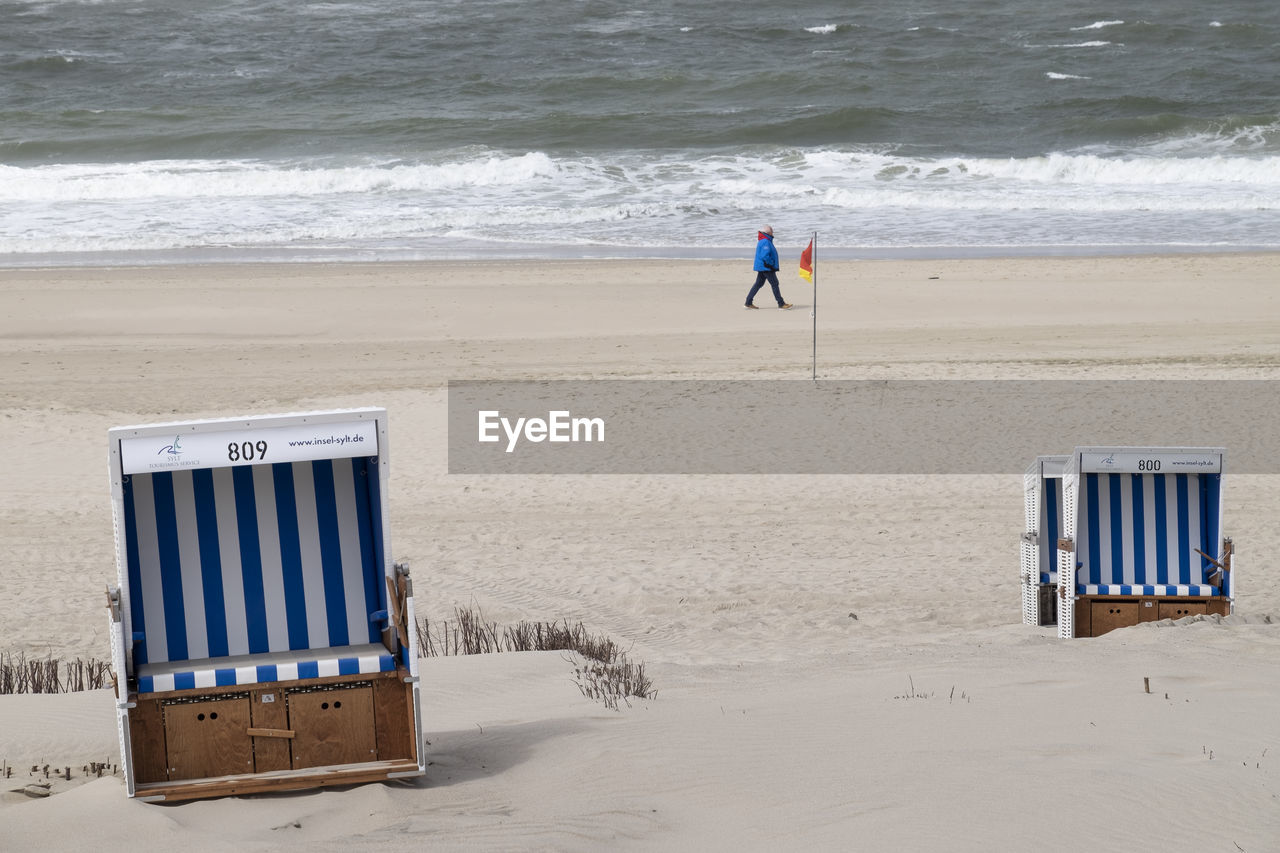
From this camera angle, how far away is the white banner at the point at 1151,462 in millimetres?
7801

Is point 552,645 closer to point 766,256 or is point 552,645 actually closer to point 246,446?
point 246,446

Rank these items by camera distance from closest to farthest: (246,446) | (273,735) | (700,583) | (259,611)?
(246,446)
(273,735)
(259,611)
(700,583)

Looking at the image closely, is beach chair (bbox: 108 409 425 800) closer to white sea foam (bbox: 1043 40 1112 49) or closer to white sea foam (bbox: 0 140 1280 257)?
white sea foam (bbox: 0 140 1280 257)

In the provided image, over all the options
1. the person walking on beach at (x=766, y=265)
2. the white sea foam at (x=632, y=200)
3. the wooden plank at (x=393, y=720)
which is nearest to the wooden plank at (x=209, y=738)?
the wooden plank at (x=393, y=720)

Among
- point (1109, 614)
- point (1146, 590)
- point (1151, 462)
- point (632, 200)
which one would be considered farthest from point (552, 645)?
point (632, 200)

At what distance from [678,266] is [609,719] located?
17890 millimetres

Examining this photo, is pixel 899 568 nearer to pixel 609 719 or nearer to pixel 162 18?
pixel 609 719

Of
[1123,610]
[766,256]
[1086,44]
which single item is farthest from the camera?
[1086,44]

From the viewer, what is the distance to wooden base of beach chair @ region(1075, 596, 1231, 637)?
7879mm

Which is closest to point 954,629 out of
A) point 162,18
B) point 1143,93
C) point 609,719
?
point 609,719

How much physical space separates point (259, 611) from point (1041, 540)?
509 centimetres

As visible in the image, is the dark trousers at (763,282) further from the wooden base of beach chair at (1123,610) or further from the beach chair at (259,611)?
the beach chair at (259,611)

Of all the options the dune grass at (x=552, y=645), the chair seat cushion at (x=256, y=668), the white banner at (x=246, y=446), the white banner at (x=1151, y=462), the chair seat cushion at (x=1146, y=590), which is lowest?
the dune grass at (x=552, y=645)

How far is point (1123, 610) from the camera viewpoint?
792cm
